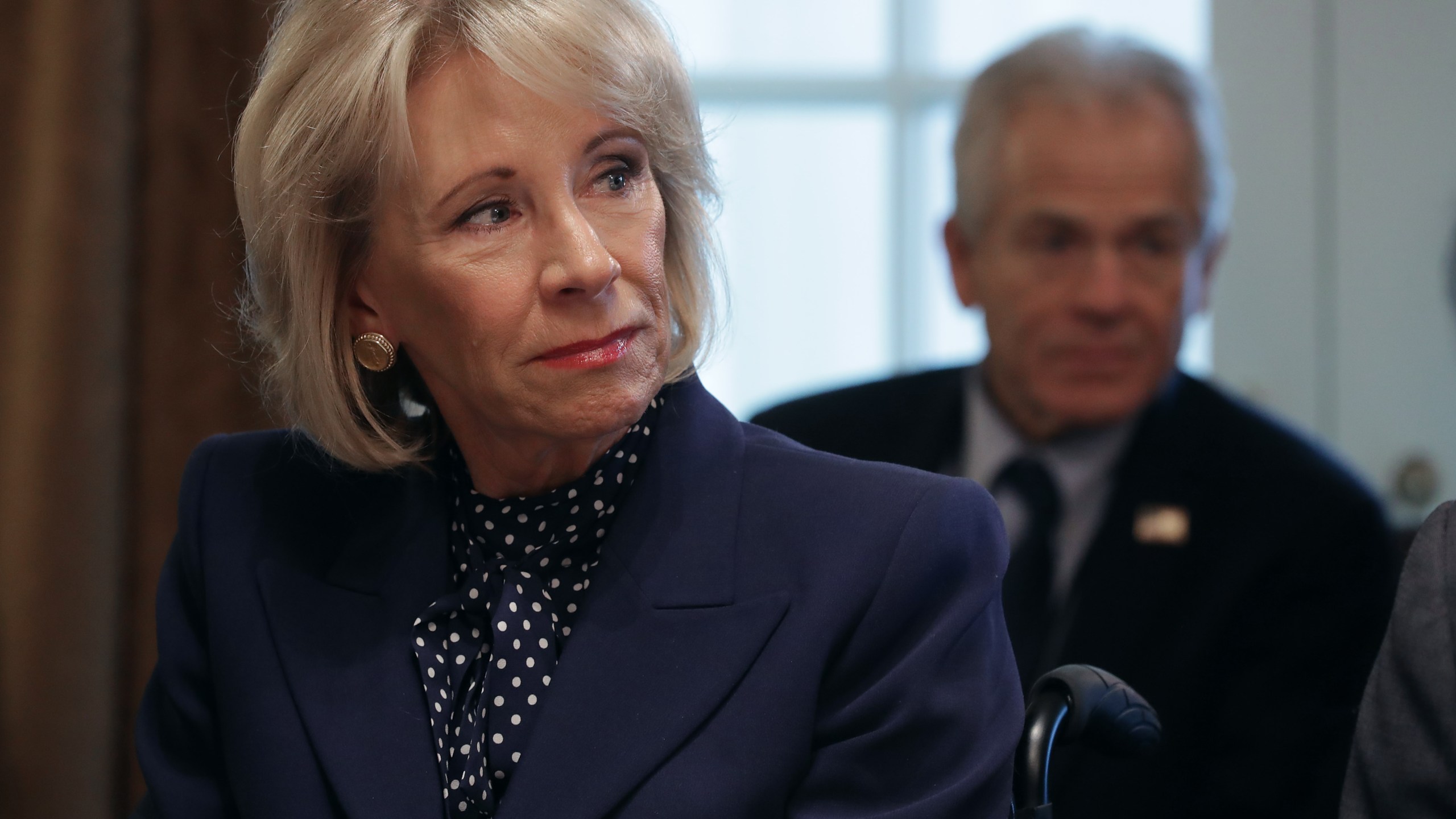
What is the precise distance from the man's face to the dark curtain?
3.74ft

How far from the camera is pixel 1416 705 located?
1038 millimetres

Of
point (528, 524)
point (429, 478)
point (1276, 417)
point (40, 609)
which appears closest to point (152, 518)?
point (40, 609)

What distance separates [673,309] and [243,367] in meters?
1.03

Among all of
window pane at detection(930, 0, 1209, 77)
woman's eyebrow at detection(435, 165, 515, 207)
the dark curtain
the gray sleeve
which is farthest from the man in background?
the dark curtain

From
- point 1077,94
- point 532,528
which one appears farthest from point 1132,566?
point 532,528

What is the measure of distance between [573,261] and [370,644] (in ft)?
1.37

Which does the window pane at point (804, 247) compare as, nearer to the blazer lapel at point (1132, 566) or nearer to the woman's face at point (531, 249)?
A: the blazer lapel at point (1132, 566)

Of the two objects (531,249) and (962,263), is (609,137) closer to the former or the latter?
(531,249)

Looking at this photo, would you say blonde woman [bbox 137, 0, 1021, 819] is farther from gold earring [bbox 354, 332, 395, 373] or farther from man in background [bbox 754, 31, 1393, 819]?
man in background [bbox 754, 31, 1393, 819]

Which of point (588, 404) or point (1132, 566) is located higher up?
point (588, 404)

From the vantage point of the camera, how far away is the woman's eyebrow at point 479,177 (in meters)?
1.05

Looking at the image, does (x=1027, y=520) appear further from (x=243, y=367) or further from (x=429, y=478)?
(x=243, y=367)

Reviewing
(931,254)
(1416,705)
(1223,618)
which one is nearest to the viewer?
(1416,705)

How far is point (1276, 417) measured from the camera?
1.75 meters
